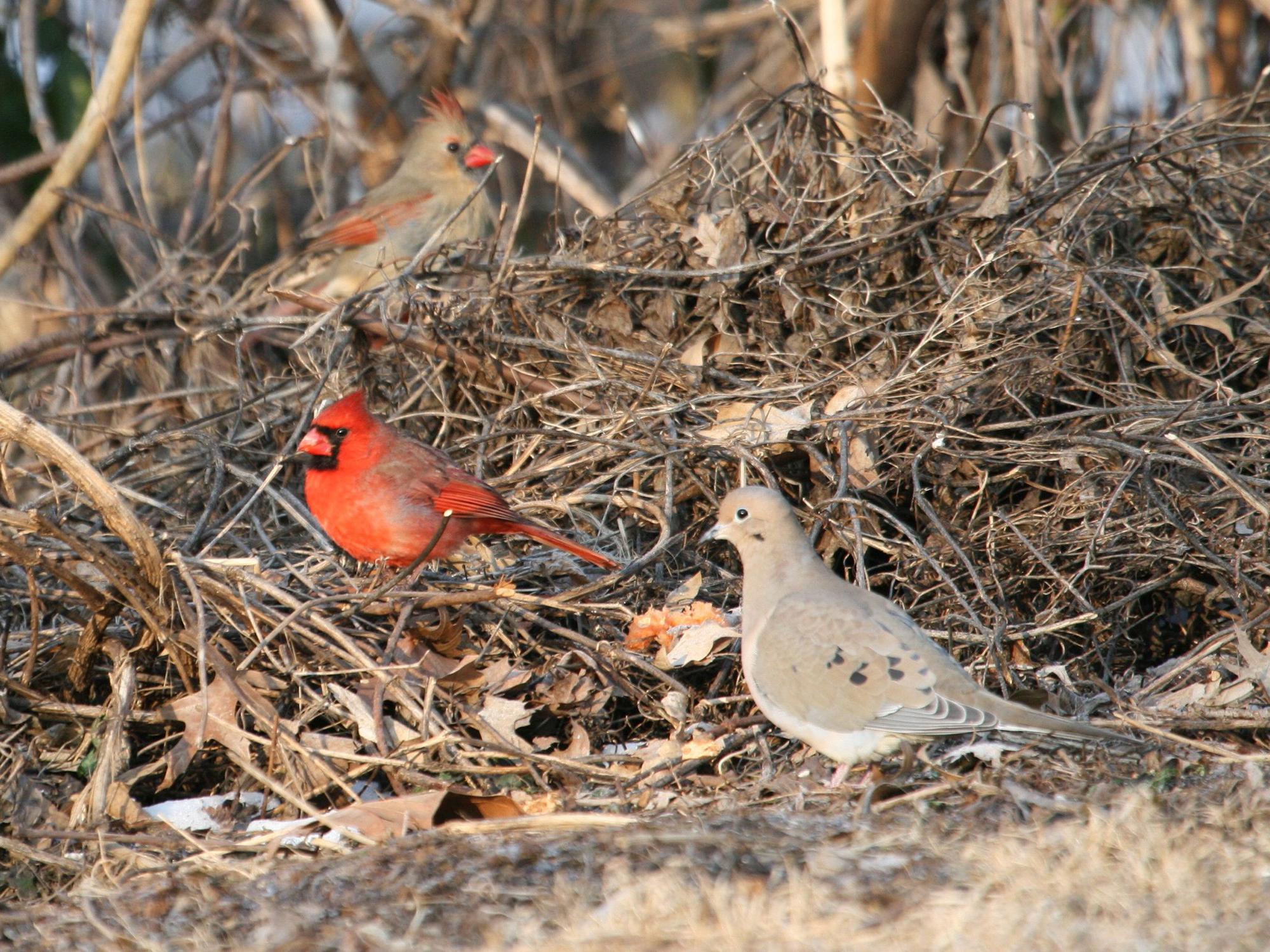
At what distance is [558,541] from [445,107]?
404 cm

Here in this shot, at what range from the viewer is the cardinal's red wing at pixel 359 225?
23.3ft

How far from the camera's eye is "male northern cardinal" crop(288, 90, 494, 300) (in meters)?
7.07

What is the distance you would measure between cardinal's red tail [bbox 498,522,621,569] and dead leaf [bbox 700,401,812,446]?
1.82 ft

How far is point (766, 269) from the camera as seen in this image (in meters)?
5.19

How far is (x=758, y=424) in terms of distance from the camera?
467cm

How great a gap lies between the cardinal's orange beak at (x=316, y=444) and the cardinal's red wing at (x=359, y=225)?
254cm

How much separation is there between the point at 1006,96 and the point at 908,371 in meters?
3.96

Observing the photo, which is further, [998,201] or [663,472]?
[998,201]

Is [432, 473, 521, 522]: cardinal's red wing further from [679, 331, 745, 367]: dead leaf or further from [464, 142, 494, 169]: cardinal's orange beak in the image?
[464, 142, 494, 169]: cardinal's orange beak

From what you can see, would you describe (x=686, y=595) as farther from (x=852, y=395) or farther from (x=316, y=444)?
(x=316, y=444)

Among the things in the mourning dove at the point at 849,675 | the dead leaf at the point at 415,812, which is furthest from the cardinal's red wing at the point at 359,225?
the dead leaf at the point at 415,812

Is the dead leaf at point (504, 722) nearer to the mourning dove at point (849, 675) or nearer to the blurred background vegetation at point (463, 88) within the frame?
the mourning dove at point (849, 675)

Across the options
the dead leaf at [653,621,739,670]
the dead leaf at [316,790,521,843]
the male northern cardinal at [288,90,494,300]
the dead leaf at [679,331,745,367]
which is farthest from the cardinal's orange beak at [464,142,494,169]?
the dead leaf at [316,790,521,843]

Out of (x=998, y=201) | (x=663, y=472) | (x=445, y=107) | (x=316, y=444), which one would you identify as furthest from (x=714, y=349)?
(x=445, y=107)
